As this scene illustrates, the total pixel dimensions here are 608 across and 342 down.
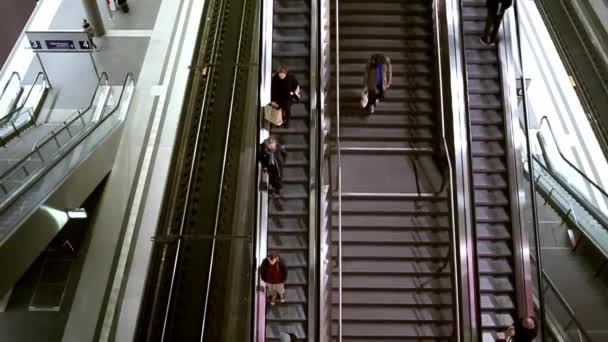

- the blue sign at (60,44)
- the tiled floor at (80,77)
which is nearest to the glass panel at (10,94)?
the tiled floor at (80,77)

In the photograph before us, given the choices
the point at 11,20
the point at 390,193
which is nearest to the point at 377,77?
the point at 390,193

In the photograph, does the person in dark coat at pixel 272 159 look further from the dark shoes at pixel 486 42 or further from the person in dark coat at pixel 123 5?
the person in dark coat at pixel 123 5

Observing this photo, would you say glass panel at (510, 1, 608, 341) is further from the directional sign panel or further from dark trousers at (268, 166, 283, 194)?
the directional sign panel

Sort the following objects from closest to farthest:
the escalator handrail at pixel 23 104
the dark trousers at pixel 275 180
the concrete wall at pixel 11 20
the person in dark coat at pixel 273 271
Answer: the person in dark coat at pixel 273 271 → the dark trousers at pixel 275 180 → the escalator handrail at pixel 23 104 → the concrete wall at pixel 11 20

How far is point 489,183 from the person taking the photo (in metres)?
8.26

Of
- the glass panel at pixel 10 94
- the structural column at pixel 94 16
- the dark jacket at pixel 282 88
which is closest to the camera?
the dark jacket at pixel 282 88

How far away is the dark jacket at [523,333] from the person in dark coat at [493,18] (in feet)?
15.5

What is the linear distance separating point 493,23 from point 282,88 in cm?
373

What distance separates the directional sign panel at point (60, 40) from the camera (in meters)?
12.4

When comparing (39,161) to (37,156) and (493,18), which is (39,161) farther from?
(493,18)

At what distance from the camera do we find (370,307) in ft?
25.1

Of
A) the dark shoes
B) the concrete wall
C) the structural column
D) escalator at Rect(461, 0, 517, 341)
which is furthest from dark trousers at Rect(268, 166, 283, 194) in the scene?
the concrete wall

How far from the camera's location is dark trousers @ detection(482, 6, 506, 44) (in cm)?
848

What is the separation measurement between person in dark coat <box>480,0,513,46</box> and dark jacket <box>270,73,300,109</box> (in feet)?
11.2
